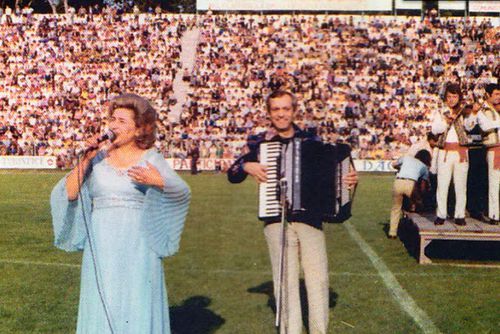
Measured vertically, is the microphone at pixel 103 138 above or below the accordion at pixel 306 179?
above

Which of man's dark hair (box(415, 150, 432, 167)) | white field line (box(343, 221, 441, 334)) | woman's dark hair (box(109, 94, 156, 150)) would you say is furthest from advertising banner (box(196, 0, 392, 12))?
woman's dark hair (box(109, 94, 156, 150))

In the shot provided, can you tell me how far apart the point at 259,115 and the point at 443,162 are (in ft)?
74.0

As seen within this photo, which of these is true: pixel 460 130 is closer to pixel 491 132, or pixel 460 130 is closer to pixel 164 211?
pixel 491 132

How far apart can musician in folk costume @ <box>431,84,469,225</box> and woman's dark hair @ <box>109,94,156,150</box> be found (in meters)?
5.41

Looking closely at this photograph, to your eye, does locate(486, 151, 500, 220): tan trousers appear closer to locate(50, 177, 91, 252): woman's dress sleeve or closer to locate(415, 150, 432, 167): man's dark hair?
locate(415, 150, 432, 167): man's dark hair

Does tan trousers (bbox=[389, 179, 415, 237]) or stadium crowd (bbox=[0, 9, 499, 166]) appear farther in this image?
stadium crowd (bbox=[0, 9, 499, 166])

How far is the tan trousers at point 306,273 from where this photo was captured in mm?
5812

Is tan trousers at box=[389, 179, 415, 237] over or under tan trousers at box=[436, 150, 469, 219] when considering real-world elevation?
under

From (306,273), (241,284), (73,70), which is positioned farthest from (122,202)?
(73,70)

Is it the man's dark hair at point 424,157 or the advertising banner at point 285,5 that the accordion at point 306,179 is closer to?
the man's dark hair at point 424,157

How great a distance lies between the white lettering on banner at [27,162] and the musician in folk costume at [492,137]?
22204mm

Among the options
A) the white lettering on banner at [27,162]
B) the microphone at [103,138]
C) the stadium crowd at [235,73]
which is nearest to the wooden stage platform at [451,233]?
the microphone at [103,138]

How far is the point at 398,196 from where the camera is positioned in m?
11.8

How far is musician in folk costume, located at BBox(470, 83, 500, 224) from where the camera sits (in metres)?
9.74
